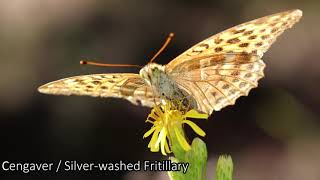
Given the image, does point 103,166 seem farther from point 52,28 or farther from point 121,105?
point 52,28

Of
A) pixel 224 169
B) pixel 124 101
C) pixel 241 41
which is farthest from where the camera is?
pixel 124 101

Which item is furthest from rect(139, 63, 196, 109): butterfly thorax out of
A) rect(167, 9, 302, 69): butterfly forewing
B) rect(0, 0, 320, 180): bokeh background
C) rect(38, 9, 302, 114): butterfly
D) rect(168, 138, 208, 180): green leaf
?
rect(0, 0, 320, 180): bokeh background

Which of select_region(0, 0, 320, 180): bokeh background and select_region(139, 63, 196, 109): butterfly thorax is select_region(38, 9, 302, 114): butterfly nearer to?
select_region(139, 63, 196, 109): butterfly thorax

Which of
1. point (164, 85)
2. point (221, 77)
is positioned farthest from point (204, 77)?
point (164, 85)

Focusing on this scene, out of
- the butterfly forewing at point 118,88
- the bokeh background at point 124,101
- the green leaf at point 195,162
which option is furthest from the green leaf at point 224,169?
the bokeh background at point 124,101

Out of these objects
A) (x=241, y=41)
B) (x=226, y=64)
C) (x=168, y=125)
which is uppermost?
(x=241, y=41)

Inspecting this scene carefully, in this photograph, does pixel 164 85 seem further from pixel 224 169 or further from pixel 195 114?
pixel 224 169
